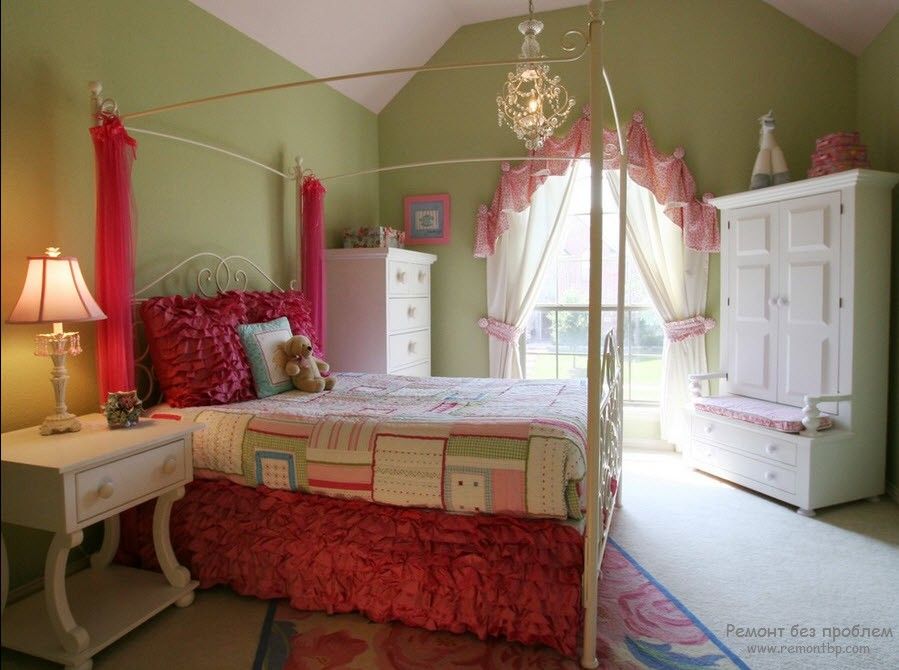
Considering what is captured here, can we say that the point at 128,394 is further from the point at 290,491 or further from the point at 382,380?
the point at 382,380

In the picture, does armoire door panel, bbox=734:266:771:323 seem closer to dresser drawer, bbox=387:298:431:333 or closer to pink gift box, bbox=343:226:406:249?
dresser drawer, bbox=387:298:431:333

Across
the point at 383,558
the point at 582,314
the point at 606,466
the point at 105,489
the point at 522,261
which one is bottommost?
the point at 383,558

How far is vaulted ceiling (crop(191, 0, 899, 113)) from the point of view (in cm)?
335

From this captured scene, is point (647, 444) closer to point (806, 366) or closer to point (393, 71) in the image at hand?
point (806, 366)

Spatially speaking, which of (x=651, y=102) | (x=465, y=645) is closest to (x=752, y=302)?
(x=651, y=102)

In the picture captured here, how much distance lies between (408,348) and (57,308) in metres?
2.58

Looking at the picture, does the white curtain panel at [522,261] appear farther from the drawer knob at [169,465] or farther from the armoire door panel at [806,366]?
the drawer knob at [169,465]

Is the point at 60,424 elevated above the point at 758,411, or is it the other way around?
the point at 60,424

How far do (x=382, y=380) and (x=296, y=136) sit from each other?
70.5 inches

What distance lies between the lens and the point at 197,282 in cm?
302

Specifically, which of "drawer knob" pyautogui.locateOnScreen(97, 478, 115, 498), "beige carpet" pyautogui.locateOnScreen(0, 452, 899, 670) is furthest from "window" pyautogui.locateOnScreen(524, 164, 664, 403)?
"drawer knob" pyautogui.locateOnScreen(97, 478, 115, 498)

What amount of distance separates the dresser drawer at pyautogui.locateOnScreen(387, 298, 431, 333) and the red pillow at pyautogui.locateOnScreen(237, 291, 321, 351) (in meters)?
0.68

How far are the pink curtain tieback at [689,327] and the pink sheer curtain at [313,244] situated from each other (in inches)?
98.7

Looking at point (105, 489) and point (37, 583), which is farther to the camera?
point (37, 583)
